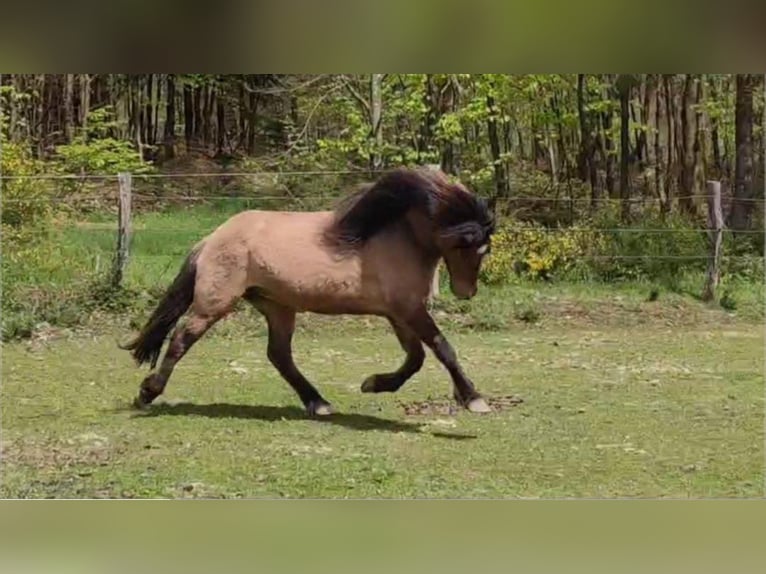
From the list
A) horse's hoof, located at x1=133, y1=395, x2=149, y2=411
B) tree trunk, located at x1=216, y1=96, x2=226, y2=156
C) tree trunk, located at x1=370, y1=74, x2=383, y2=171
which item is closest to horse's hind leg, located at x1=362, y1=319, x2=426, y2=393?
tree trunk, located at x1=370, y1=74, x2=383, y2=171

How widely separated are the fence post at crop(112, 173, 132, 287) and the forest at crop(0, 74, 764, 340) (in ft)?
0.11

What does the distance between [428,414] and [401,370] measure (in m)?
0.15

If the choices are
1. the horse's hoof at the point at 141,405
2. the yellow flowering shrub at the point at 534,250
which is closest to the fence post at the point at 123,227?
the horse's hoof at the point at 141,405

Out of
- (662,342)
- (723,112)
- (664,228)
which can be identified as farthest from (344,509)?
(723,112)

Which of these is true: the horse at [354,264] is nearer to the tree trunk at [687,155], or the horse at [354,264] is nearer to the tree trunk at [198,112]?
the tree trunk at [198,112]

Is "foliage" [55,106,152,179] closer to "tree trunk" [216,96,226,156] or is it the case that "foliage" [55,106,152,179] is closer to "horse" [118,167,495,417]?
"tree trunk" [216,96,226,156]

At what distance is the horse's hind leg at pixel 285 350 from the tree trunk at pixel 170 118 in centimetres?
52

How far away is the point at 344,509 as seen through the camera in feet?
9.12

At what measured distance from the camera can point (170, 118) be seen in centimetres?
306

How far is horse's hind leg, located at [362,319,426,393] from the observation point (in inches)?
118

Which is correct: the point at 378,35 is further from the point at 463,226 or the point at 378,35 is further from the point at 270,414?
the point at 270,414

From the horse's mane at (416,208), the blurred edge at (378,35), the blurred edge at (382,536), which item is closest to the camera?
the blurred edge at (378,35)

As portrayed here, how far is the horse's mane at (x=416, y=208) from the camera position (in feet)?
9.65

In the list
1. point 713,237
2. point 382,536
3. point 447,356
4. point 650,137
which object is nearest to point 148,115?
point 447,356
